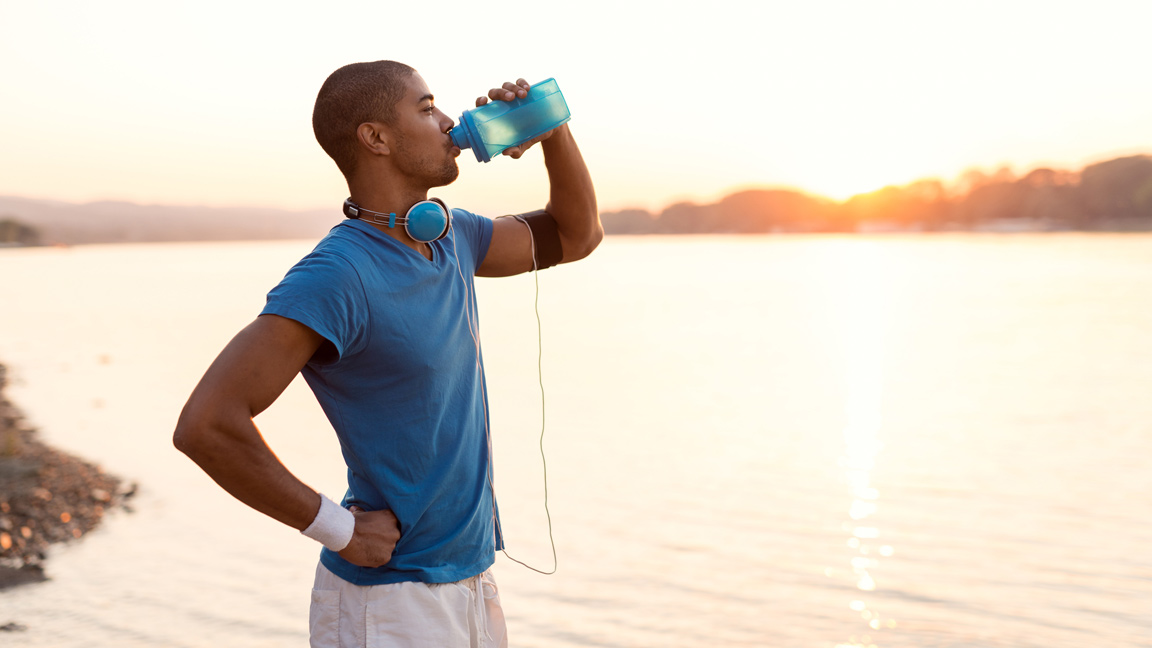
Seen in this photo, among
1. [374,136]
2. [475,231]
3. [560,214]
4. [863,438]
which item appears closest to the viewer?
[374,136]

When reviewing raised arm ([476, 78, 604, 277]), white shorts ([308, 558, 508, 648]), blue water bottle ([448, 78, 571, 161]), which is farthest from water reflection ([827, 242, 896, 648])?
blue water bottle ([448, 78, 571, 161])

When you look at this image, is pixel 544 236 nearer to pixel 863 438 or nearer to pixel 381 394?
pixel 381 394

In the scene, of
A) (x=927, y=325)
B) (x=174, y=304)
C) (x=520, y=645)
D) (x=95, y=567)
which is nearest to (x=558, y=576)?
(x=520, y=645)

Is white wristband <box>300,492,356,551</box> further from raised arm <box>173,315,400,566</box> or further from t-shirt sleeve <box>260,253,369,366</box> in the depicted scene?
t-shirt sleeve <box>260,253,369,366</box>

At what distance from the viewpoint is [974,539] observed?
6.47m

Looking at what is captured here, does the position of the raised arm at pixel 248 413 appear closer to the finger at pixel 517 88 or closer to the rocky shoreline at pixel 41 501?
the finger at pixel 517 88

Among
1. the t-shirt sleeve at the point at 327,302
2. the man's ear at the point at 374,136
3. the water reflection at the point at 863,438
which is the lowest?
the water reflection at the point at 863,438

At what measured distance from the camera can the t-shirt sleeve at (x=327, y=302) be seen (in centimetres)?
176

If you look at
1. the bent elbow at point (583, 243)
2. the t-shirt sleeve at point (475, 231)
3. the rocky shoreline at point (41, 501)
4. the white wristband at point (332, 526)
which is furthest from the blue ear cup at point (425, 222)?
the rocky shoreline at point (41, 501)

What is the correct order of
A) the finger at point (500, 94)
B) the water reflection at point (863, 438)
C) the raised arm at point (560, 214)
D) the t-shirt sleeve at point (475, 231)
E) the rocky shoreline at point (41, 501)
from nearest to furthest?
the finger at point (500, 94) → the t-shirt sleeve at point (475, 231) → the raised arm at point (560, 214) → the water reflection at point (863, 438) → the rocky shoreline at point (41, 501)

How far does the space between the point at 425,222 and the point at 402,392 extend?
1.28 feet

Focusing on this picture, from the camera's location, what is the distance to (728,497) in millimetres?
7695

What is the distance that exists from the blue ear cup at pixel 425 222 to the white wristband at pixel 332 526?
2.01 ft

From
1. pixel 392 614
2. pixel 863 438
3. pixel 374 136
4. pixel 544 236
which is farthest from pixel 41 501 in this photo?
pixel 863 438
